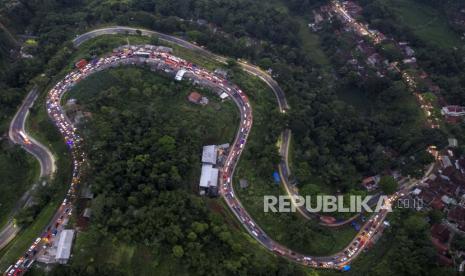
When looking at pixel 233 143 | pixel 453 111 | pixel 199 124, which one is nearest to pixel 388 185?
pixel 453 111

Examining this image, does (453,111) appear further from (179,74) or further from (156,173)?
(156,173)

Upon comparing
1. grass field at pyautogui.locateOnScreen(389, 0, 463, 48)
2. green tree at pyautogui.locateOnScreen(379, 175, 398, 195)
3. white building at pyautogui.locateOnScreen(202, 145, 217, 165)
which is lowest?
green tree at pyautogui.locateOnScreen(379, 175, 398, 195)

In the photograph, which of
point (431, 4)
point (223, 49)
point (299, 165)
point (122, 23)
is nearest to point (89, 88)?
point (122, 23)

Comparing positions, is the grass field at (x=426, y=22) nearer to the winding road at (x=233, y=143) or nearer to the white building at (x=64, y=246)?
the winding road at (x=233, y=143)

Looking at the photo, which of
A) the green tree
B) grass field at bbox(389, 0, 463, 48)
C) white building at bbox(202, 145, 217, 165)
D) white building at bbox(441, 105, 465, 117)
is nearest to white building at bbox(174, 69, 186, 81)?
white building at bbox(202, 145, 217, 165)

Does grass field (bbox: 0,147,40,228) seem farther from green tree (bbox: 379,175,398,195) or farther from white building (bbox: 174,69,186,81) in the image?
green tree (bbox: 379,175,398,195)
